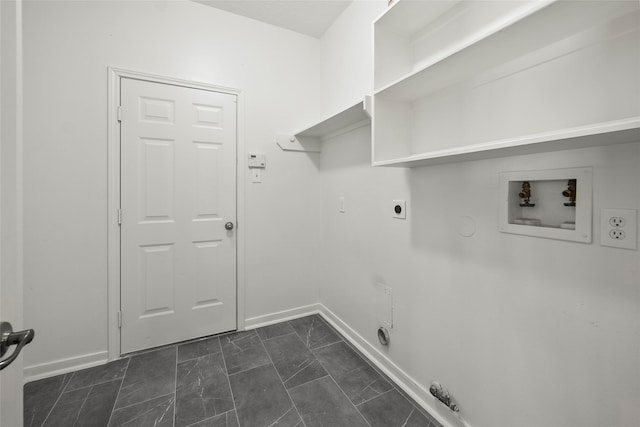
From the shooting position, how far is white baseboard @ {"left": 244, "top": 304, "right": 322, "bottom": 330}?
7.94 ft

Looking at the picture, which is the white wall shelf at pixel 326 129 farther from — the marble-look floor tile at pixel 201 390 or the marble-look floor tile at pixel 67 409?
the marble-look floor tile at pixel 67 409

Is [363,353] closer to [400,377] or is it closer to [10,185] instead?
[400,377]

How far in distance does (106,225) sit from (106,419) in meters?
1.20

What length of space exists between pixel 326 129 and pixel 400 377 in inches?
76.7

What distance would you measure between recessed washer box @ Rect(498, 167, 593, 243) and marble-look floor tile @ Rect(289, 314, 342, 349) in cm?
162

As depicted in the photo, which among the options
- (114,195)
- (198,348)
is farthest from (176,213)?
(198,348)

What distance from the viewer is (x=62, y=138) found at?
1783 millimetres

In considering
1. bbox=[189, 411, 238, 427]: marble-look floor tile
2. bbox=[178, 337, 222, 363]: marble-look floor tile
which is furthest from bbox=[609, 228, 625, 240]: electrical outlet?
bbox=[178, 337, 222, 363]: marble-look floor tile

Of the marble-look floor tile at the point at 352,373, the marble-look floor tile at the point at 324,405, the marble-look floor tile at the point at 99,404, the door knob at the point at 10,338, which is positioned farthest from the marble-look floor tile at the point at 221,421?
the door knob at the point at 10,338

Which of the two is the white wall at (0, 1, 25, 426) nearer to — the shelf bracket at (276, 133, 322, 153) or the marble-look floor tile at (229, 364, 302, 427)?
the marble-look floor tile at (229, 364, 302, 427)

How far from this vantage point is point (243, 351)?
2053 mm

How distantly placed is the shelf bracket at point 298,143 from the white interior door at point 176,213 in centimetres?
43

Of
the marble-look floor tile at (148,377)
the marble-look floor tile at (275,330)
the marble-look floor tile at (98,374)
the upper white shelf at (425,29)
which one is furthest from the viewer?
the marble-look floor tile at (275,330)

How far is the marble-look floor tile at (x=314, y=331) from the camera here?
2.17 metres
